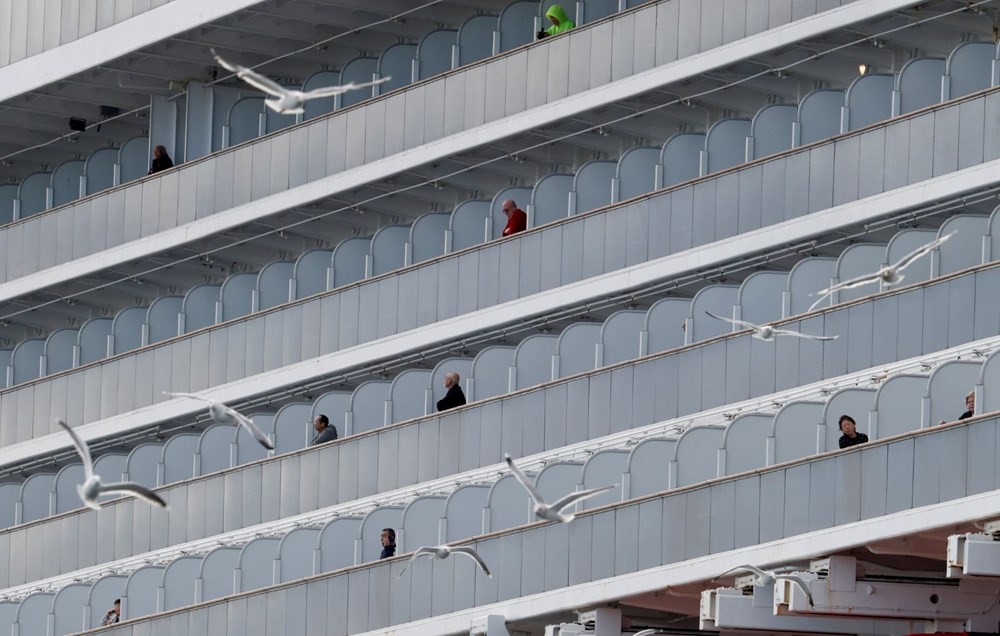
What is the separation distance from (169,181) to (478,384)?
29.9 ft

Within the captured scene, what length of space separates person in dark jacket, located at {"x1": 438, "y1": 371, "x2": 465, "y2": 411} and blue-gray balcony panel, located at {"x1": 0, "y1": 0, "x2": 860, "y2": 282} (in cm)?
527

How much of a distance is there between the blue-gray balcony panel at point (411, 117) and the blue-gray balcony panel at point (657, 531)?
28.2 feet

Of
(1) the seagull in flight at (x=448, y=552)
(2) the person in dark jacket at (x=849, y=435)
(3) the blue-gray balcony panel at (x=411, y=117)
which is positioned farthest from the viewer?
(3) the blue-gray balcony panel at (x=411, y=117)

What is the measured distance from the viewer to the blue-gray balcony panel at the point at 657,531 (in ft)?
120

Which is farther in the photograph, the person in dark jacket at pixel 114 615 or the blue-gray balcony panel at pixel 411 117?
the person in dark jacket at pixel 114 615

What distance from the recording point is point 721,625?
3919cm

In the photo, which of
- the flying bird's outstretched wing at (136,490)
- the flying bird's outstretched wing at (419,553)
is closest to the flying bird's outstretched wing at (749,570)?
the flying bird's outstretched wing at (419,553)

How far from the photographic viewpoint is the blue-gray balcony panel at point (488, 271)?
4381 cm

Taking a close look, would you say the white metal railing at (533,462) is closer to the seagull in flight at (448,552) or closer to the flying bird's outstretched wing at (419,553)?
the flying bird's outstretched wing at (419,553)

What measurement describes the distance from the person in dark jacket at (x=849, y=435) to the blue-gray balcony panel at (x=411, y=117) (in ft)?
31.1

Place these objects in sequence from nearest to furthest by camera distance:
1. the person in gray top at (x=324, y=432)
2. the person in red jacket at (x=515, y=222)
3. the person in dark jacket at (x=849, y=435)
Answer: the person in dark jacket at (x=849, y=435) → the person in gray top at (x=324, y=432) → the person in red jacket at (x=515, y=222)

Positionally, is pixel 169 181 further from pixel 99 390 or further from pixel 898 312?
pixel 898 312

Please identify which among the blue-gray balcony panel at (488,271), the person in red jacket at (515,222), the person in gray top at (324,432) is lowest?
the person in gray top at (324,432)

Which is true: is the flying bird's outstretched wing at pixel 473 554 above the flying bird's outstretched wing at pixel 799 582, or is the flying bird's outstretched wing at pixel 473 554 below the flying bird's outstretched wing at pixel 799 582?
above
